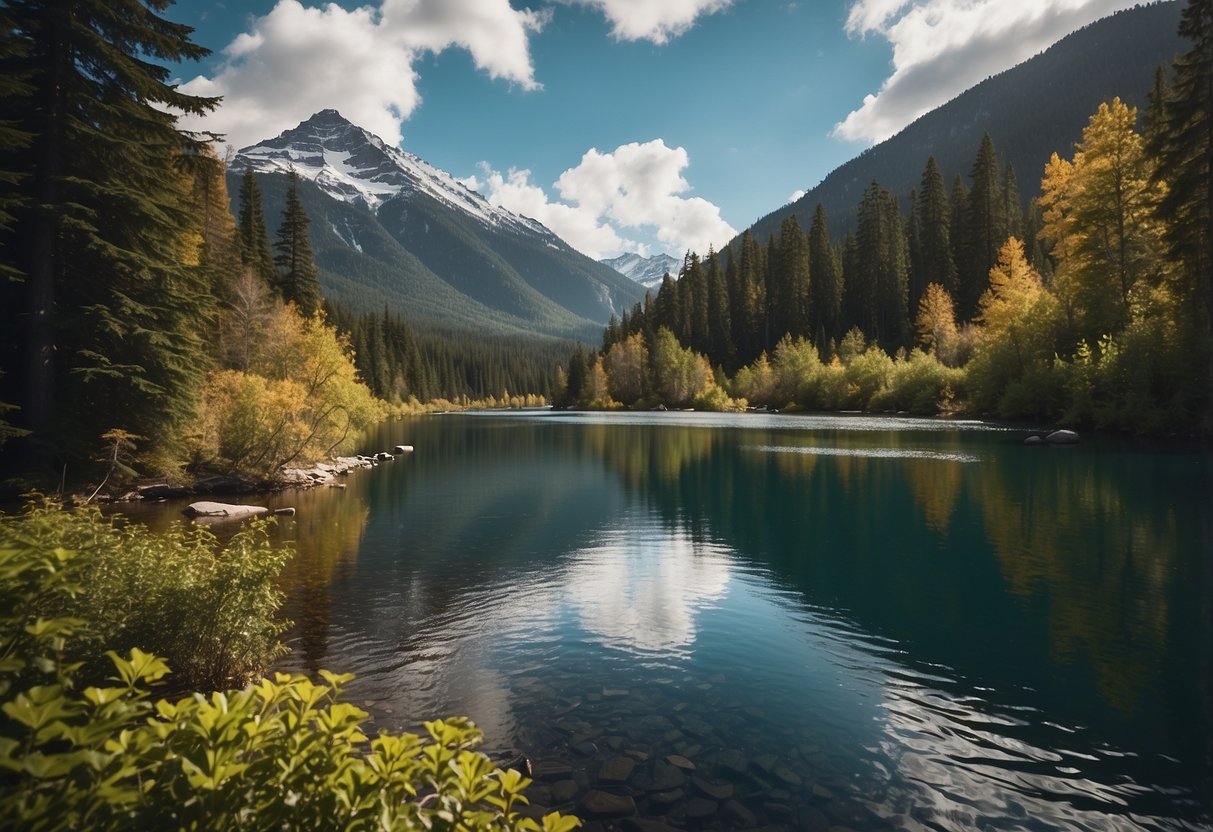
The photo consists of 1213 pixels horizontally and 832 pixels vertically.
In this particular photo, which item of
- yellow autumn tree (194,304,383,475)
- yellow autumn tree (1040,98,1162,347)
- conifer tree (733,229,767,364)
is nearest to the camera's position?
yellow autumn tree (194,304,383,475)

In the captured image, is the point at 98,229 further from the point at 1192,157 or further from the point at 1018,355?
the point at 1018,355

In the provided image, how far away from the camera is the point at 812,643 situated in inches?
487

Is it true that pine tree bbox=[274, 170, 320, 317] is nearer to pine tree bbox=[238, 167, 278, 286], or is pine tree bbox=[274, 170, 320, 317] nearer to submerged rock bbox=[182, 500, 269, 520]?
pine tree bbox=[238, 167, 278, 286]

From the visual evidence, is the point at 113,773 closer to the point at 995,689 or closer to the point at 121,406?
the point at 995,689

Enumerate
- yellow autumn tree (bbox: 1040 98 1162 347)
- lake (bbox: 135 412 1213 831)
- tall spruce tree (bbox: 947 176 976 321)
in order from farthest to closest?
tall spruce tree (bbox: 947 176 976 321) < yellow autumn tree (bbox: 1040 98 1162 347) < lake (bbox: 135 412 1213 831)

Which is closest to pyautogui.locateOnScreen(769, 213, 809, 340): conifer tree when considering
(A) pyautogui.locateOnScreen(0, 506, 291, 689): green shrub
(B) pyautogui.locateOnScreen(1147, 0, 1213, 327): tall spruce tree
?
(B) pyautogui.locateOnScreen(1147, 0, 1213, 327): tall spruce tree

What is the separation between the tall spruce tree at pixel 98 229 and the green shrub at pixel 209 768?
2262 cm

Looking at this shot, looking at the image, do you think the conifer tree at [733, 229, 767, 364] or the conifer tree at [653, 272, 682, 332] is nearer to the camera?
the conifer tree at [733, 229, 767, 364]

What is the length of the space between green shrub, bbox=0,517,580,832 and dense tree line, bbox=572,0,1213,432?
4556cm

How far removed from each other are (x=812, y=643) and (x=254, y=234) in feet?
194

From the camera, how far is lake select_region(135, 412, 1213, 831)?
25.7 feet

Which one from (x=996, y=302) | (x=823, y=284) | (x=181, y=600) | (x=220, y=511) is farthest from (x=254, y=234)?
(x=823, y=284)

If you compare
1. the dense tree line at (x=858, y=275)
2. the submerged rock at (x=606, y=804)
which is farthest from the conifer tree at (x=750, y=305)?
the submerged rock at (x=606, y=804)

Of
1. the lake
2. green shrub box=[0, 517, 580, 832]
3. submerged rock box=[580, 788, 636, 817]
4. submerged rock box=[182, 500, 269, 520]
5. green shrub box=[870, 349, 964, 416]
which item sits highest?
green shrub box=[870, 349, 964, 416]
